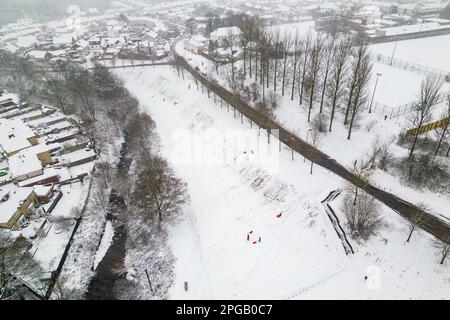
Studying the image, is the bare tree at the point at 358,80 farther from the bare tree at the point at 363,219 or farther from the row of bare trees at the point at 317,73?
the bare tree at the point at 363,219

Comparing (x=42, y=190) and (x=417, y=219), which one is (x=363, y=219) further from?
(x=42, y=190)

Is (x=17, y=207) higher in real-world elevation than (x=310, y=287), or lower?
higher

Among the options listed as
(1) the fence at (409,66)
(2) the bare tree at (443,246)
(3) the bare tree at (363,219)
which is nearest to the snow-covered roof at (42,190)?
(3) the bare tree at (363,219)

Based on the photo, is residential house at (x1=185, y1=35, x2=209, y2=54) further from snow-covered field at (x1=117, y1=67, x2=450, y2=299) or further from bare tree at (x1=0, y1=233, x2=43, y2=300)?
bare tree at (x1=0, y1=233, x2=43, y2=300)

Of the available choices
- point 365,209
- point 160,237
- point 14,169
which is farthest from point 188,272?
point 14,169

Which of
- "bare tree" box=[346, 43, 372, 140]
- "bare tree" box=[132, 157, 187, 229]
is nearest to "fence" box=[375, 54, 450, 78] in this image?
"bare tree" box=[346, 43, 372, 140]

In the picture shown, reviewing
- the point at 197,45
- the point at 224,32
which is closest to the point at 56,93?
the point at 197,45

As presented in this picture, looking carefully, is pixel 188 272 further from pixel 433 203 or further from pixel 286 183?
pixel 433 203
